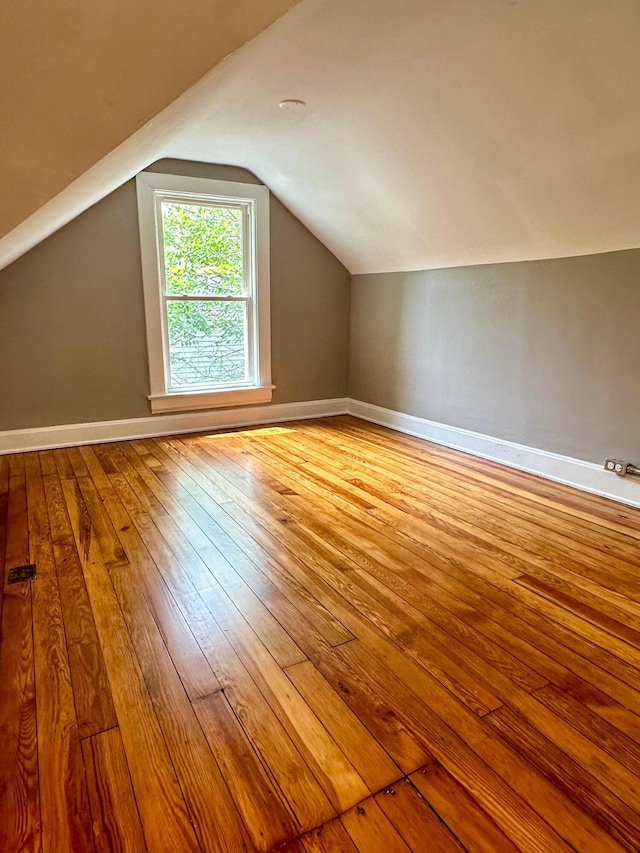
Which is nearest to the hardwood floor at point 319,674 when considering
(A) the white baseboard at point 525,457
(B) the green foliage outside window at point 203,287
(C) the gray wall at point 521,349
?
(A) the white baseboard at point 525,457

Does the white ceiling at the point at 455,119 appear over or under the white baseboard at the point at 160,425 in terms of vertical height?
over

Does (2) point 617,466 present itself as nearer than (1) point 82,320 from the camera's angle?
Yes

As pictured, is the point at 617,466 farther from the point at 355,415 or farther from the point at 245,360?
the point at 245,360

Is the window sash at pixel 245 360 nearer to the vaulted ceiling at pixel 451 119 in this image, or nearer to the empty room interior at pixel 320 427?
the empty room interior at pixel 320 427

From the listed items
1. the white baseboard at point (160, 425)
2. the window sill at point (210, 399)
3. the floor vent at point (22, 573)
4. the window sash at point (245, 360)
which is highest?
the window sash at point (245, 360)

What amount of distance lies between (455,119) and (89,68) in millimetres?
2214

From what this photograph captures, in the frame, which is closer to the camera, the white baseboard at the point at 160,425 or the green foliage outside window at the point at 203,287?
the white baseboard at the point at 160,425

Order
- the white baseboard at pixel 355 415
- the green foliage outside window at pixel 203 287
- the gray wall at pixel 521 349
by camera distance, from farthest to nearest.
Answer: the green foliage outside window at pixel 203 287
the white baseboard at pixel 355 415
the gray wall at pixel 521 349

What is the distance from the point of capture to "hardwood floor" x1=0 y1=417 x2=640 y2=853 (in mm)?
1204

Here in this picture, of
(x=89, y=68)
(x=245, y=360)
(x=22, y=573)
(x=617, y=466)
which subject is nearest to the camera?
(x=89, y=68)

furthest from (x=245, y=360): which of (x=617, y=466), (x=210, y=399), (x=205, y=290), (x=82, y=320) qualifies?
(x=617, y=466)

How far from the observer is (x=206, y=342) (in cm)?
485

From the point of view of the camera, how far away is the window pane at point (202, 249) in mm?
4516

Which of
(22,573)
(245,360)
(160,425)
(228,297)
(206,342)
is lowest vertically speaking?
(22,573)
